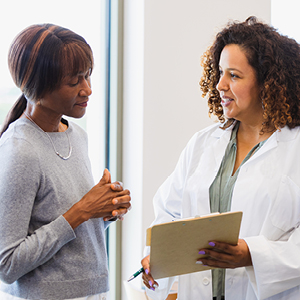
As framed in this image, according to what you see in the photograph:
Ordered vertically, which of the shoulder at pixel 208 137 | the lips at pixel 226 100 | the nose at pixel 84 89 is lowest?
the shoulder at pixel 208 137

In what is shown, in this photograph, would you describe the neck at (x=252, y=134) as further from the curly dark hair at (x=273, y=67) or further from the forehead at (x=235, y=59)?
the forehead at (x=235, y=59)

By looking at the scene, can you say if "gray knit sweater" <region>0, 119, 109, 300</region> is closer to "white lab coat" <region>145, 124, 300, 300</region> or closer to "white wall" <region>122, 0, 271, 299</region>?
"white lab coat" <region>145, 124, 300, 300</region>

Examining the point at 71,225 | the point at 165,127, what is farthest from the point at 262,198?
the point at 165,127

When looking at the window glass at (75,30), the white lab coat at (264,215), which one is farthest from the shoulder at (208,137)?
the window glass at (75,30)

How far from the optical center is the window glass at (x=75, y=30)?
1.87 meters

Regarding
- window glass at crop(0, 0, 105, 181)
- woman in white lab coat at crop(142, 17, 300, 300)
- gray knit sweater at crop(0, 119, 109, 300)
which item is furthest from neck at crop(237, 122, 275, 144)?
window glass at crop(0, 0, 105, 181)

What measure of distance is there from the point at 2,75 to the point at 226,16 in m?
1.41

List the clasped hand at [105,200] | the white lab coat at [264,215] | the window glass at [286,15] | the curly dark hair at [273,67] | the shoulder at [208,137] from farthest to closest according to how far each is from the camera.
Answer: the window glass at [286,15]
the shoulder at [208,137]
the curly dark hair at [273,67]
the white lab coat at [264,215]
the clasped hand at [105,200]

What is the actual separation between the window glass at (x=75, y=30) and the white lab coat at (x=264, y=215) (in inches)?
40.4

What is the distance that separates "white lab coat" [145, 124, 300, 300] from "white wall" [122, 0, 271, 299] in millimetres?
774

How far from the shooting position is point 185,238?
1.13 m

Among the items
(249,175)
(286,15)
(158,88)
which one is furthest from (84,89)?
(286,15)

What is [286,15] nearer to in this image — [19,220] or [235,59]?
[235,59]

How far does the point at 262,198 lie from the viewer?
4.35 feet
